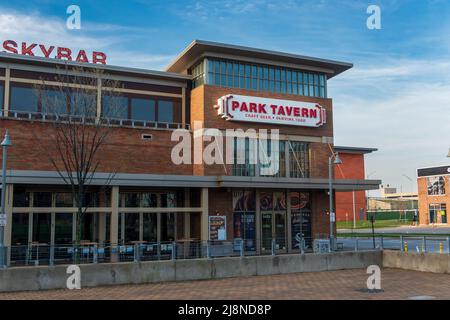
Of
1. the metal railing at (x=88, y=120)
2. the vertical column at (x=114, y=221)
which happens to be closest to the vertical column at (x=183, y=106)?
the metal railing at (x=88, y=120)

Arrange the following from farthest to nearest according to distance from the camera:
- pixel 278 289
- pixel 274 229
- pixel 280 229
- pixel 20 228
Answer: pixel 280 229 → pixel 274 229 → pixel 20 228 → pixel 278 289

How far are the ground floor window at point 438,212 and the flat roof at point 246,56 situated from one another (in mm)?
51848

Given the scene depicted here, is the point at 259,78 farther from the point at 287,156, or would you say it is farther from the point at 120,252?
the point at 120,252

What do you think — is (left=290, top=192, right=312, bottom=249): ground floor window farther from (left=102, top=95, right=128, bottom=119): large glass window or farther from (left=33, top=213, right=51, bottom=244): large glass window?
(left=33, top=213, right=51, bottom=244): large glass window

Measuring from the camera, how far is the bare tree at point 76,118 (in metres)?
23.8

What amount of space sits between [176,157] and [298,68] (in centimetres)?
1027

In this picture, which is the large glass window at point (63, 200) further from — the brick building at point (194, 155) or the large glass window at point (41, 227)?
the large glass window at point (41, 227)

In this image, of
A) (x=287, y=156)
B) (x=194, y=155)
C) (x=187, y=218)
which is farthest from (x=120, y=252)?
(x=287, y=156)

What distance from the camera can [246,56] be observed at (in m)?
31.9

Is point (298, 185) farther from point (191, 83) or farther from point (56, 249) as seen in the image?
point (56, 249)

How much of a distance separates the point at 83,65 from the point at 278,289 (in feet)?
57.6

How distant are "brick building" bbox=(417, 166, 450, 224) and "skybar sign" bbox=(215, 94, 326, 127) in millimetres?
52398

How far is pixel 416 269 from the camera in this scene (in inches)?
925
